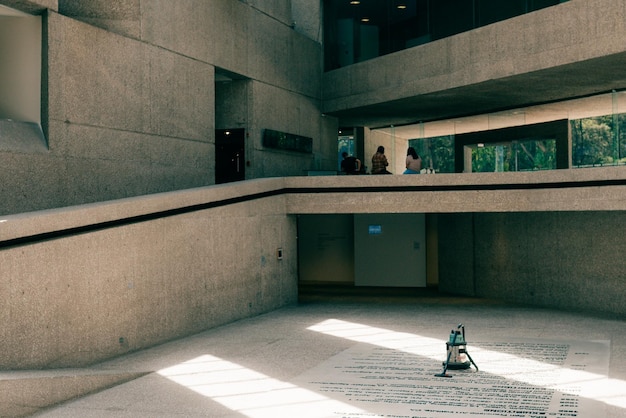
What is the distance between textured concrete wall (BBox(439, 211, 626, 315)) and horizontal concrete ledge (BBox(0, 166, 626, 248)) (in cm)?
159

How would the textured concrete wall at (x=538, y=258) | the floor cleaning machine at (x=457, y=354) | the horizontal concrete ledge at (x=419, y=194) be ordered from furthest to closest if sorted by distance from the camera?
the textured concrete wall at (x=538, y=258) < the horizontal concrete ledge at (x=419, y=194) < the floor cleaning machine at (x=457, y=354)

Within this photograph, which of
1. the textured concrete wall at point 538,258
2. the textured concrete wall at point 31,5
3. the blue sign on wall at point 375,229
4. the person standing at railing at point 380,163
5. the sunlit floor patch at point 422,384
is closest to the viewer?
the sunlit floor patch at point 422,384

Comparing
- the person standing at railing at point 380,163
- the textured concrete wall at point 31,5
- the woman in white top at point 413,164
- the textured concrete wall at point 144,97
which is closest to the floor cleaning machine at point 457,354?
the textured concrete wall at point 144,97

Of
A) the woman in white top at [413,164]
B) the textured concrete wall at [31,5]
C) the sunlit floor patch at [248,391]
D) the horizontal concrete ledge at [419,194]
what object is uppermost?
the textured concrete wall at [31,5]

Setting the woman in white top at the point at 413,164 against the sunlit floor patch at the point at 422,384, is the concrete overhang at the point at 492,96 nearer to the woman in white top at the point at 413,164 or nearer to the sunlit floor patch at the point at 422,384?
the woman in white top at the point at 413,164

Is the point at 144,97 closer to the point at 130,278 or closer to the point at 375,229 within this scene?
the point at 130,278

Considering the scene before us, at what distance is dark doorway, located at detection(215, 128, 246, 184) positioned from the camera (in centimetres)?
2108

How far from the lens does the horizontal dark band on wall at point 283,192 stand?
1018cm

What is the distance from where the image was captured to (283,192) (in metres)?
18.4

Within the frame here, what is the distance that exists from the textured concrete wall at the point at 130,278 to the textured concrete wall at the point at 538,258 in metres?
6.32

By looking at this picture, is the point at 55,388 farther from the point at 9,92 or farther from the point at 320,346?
the point at 9,92

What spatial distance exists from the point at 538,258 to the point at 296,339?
8169 mm

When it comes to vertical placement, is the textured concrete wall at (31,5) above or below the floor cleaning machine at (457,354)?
above

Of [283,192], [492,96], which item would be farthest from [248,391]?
[492,96]
